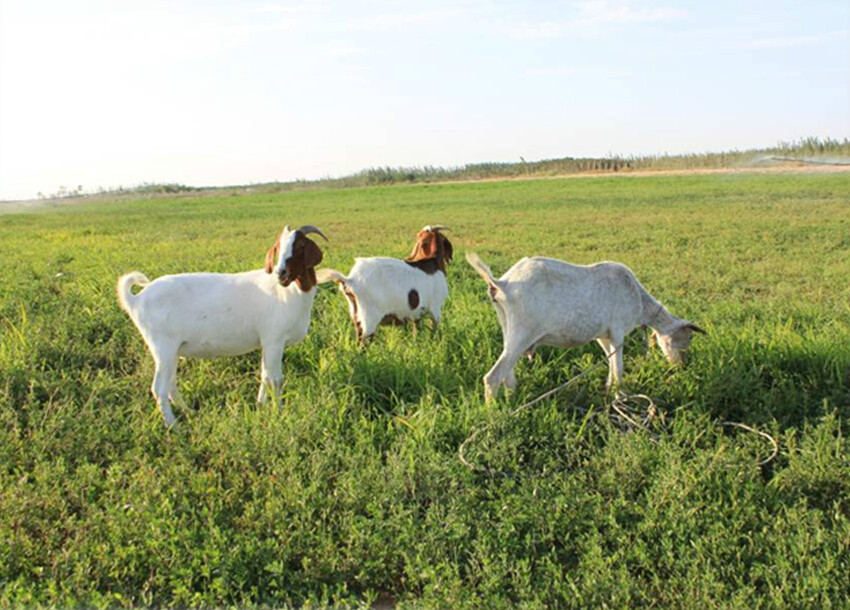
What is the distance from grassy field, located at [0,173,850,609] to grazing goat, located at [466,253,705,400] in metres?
0.33

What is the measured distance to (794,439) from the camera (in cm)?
507

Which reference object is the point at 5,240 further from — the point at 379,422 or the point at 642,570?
the point at 642,570

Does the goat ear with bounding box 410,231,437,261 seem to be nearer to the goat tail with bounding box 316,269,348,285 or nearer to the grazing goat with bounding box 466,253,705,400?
the goat tail with bounding box 316,269,348,285

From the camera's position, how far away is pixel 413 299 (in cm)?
722

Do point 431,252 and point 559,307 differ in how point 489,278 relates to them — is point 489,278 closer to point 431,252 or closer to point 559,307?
point 559,307

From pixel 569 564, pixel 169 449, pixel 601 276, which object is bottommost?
pixel 569 564

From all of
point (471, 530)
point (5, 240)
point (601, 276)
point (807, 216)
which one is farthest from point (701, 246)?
point (5, 240)

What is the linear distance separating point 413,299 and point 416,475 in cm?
280

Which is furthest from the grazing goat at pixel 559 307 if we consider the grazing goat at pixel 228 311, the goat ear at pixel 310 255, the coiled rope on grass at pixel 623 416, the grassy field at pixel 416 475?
the grazing goat at pixel 228 311

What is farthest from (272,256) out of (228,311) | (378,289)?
(378,289)

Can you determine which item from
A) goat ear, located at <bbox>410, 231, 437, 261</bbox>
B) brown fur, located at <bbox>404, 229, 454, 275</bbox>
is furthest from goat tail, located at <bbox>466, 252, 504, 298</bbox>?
goat ear, located at <bbox>410, 231, 437, 261</bbox>

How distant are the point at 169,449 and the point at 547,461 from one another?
96.1 inches

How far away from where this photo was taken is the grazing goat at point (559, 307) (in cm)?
559

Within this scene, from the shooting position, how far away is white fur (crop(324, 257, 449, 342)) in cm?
701
